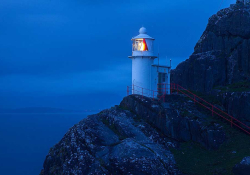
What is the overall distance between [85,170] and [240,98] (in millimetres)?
13049

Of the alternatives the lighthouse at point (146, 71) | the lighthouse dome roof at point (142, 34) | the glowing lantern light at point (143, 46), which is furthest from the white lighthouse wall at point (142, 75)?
the lighthouse dome roof at point (142, 34)

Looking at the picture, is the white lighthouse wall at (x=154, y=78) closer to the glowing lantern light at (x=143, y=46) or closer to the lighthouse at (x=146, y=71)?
the lighthouse at (x=146, y=71)

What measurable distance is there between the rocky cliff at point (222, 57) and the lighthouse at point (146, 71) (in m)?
4.36

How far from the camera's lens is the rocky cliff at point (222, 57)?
28453mm

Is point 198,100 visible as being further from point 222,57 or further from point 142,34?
point 142,34

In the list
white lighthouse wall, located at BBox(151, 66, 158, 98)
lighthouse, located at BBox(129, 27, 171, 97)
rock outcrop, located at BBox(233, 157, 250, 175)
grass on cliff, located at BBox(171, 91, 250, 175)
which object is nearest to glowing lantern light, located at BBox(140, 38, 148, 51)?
lighthouse, located at BBox(129, 27, 171, 97)

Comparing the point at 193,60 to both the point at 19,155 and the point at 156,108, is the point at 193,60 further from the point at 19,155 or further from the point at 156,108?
the point at 19,155

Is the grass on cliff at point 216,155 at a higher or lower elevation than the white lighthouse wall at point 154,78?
lower

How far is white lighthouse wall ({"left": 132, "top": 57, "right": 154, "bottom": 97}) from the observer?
95.0ft

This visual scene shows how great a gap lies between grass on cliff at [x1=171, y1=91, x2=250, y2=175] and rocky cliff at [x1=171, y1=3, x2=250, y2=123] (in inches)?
229

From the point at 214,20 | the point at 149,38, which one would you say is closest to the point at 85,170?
the point at 149,38

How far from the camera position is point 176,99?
26.0m

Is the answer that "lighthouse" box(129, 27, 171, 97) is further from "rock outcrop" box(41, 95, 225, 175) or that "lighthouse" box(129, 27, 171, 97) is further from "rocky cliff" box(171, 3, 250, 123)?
"rocky cliff" box(171, 3, 250, 123)

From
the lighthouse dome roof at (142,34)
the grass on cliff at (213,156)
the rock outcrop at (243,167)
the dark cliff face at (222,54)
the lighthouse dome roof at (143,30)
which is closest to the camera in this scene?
the rock outcrop at (243,167)
